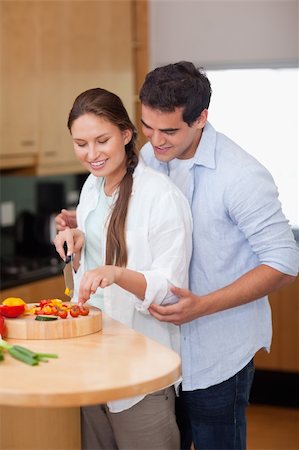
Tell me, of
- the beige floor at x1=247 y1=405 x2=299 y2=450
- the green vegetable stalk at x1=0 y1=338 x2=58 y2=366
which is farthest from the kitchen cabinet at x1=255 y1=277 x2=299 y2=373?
the green vegetable stalk at x1=0 y1=338 x2=58 y2=366

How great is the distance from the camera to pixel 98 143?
2223mm

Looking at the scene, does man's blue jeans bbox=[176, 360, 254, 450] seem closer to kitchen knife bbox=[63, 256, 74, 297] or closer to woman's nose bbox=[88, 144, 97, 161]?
kitchen knife bbox=[63, 256, 74, 297]

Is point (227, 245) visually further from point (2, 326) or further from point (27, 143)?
point (27, 143)

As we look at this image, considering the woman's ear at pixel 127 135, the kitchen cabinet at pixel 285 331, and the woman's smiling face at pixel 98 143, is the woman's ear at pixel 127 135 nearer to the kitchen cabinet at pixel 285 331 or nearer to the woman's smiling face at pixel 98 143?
the woman's smiling face at pixel 98 143

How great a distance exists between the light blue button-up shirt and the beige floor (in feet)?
6.59

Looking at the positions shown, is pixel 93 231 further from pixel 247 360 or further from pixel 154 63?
pixel 154 63

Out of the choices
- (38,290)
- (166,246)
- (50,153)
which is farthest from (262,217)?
(50,153)

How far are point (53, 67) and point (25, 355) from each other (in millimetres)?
3265

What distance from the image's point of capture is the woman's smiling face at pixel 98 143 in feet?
7.24

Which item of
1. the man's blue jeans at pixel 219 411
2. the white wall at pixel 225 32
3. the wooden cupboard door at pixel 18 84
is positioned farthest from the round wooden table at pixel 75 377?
the white wall at pixel 225 32

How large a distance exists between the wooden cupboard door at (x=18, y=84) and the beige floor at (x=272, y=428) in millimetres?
1836

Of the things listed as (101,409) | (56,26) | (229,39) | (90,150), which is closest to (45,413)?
(101,409)

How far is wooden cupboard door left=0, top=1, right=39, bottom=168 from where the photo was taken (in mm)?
4582

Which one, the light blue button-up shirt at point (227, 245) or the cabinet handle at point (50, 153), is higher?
the light blue button-up shirt at point (227, 245)
